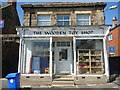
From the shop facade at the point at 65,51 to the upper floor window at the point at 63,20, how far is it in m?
0.44

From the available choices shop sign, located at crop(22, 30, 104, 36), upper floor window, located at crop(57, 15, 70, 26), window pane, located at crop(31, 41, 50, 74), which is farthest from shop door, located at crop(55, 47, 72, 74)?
upper floor window, located at crop(57, 15, 70, 26)

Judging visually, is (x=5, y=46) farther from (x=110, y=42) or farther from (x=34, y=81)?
(x=110, y=42)

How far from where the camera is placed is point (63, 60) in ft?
32.4

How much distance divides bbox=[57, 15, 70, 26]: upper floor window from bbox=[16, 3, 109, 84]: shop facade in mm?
438

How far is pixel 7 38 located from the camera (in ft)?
32.2

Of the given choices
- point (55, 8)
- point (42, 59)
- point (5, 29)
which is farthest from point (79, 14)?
point (5, 29)

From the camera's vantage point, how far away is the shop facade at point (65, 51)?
829cm

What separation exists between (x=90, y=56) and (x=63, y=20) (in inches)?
165

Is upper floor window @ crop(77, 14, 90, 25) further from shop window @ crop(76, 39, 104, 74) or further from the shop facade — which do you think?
shop window @ crop(76, 39, 104, 74)

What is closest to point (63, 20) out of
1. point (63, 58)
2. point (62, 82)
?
point (63, 58)

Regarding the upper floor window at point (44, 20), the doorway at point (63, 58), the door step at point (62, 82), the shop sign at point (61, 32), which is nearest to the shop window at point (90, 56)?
the shop sign at point (61, 32)

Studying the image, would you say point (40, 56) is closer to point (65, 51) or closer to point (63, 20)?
point (65, 51)

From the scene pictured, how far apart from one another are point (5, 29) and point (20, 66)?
6.44 metres

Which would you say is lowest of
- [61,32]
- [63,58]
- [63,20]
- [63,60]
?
[63,60]
